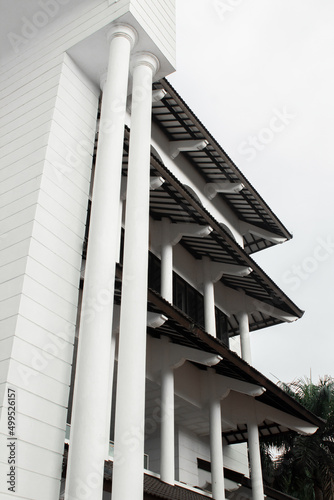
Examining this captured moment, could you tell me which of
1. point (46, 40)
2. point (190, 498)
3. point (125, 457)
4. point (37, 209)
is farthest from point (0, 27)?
point (190, 498)

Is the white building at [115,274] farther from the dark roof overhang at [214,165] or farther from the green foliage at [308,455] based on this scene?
the green foliage at [308,455]

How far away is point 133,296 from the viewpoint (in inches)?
428

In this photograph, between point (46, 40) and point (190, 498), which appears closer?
point (190, 498)

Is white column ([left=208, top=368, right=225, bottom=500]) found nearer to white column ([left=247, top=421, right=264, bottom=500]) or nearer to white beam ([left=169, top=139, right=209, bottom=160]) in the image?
white column ([left=247, top=421, right=264, bottom=500])

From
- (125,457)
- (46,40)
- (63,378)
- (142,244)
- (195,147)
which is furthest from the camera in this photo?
(195,147)

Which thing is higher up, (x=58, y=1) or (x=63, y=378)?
(x=58, y=1)

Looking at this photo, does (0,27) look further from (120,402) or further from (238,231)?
(238,231)

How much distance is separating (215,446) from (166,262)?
5.86 metres

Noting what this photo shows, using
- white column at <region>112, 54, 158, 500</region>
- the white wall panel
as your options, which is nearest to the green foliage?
white column at <region>112, 54, 158, 500</region>

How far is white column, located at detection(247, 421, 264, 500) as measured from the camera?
17.0 metres

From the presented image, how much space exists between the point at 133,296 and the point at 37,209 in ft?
8.97

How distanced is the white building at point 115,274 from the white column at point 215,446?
47 millimetres

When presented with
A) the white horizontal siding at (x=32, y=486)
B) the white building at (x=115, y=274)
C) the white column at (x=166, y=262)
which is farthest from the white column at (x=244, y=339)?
the white horizontal siding at (x=32, y=486)

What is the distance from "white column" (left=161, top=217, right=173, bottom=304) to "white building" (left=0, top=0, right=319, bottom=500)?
2.6 inches
